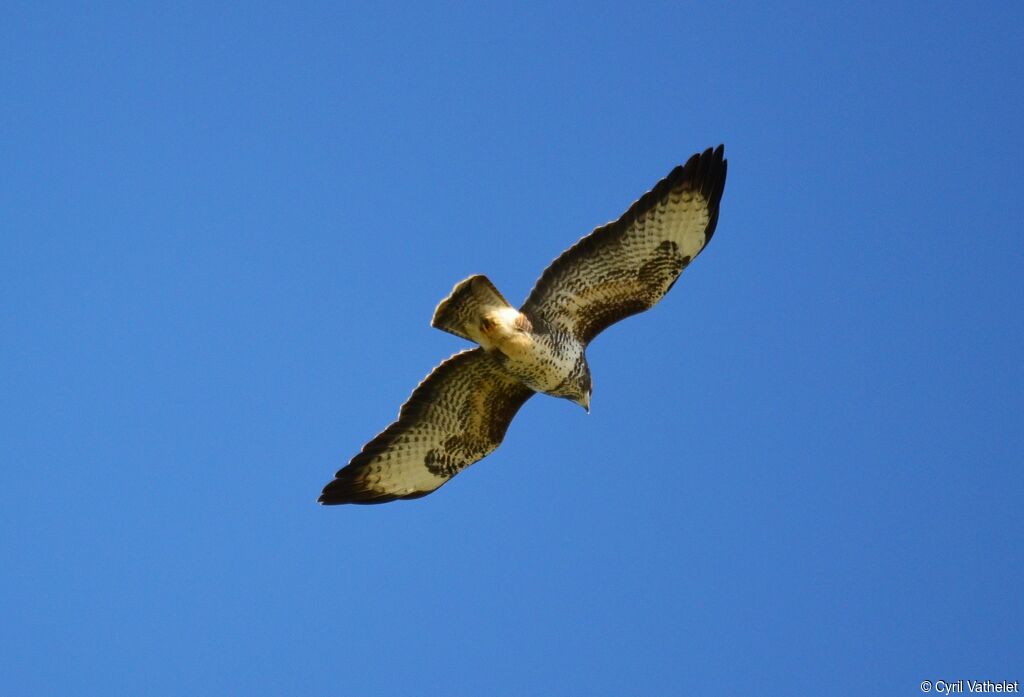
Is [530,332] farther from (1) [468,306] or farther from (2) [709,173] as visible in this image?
(2) [709,173]

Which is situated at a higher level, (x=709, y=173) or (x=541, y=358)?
(x=709, y=173)

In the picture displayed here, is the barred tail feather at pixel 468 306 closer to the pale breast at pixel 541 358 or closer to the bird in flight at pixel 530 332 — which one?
the bird in flight at pixel 530 332

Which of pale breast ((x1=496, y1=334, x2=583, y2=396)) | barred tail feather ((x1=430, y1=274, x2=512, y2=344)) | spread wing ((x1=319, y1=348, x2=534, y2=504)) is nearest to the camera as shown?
barred tail feather ((x1=430, y1=274, x2=512, y2=344))

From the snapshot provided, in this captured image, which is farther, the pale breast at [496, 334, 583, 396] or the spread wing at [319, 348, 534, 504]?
the spread wing at [319, 348, 534, 504]

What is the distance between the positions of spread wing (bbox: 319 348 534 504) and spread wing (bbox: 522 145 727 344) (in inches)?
30.0

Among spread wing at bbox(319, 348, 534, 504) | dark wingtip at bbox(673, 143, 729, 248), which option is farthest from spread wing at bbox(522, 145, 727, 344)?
spread wing at bbox(319, 348, 534, 504)

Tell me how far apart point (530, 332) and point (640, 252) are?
0.96m

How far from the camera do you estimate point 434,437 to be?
9648 mm

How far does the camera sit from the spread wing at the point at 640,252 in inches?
345

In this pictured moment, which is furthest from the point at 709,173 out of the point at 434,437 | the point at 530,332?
the point at 434,437

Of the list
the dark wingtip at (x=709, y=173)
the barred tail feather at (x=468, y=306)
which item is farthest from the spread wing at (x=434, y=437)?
the dark wingtip at (x=709, y=173)

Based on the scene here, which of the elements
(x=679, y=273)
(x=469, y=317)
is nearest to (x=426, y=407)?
Answer: (x=469, y=317)

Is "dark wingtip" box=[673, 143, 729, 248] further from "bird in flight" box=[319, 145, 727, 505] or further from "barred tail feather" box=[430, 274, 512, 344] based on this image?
"barred tail feather" box=[430, 274, 512, 344]

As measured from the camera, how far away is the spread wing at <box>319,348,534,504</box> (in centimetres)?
941
